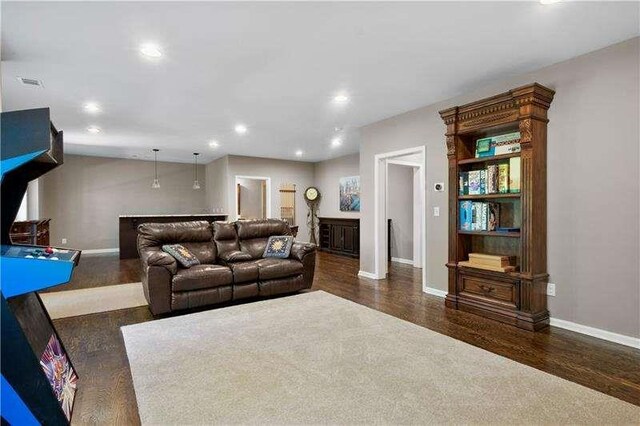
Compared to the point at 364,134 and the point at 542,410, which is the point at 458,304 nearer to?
the point at 542,410

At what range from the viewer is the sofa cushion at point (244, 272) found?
13.0 ft

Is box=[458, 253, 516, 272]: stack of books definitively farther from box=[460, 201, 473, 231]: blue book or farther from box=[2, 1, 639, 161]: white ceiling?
box=[2, 1, 639, 161]: white ceiling

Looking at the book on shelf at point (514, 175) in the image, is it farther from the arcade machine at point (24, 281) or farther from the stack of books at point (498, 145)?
the arcade machine at point (24, 281)

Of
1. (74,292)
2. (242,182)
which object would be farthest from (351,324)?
(242,182)

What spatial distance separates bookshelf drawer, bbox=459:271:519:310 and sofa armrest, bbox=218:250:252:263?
2591 millimetres

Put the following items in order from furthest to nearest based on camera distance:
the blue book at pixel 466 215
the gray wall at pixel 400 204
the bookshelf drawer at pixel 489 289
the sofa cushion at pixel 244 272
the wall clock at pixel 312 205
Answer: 1. the wall clock at pixel 312 205
2. the gray wall at pixel 400 204
3. the sofa cushion at pixel 244 272
4. the blue book at pixel 466 215
5. the bookshelf drawer at pixel 489 289

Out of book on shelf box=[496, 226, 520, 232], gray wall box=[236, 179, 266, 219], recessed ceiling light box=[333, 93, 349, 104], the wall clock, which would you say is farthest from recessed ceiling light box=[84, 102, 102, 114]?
gray wall box=[236, 179, 266, 219]

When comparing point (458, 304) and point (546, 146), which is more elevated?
point (546, 146)

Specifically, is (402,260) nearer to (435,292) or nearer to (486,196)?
(435,292)

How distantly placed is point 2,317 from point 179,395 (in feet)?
3.48

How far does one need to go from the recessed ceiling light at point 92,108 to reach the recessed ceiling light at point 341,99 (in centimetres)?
307

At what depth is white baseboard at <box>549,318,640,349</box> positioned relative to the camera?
278 centimetres

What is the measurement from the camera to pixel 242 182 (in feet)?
36.3

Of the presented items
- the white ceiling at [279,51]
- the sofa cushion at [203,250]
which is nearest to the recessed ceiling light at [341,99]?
the white ceiling at [279,51]
